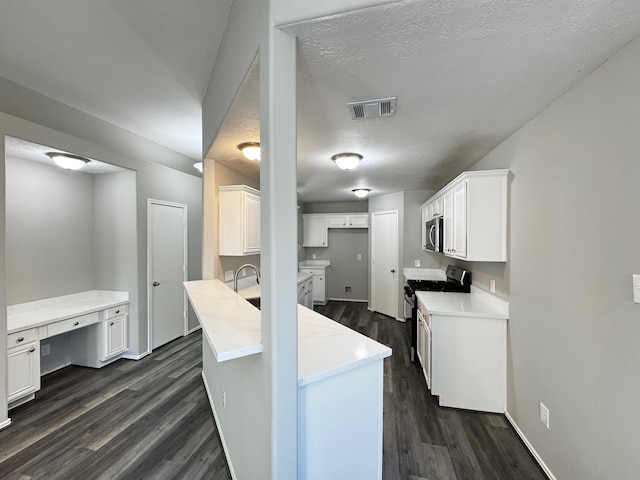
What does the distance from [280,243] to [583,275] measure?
169 centimetres

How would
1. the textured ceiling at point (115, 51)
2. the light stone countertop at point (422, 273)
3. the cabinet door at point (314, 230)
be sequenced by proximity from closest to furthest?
the textured ceiling at point (115, 51), the light stone countertop at point (422, 273), the cabinet door at point (314, 230)

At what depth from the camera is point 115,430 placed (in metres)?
2.26

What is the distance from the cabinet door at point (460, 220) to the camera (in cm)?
257

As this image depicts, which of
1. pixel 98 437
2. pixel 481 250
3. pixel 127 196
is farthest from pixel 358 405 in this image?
pixel 127 196

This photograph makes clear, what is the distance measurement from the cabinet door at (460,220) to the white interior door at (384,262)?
8.07 feet

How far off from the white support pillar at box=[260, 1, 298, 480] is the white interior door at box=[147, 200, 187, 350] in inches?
131

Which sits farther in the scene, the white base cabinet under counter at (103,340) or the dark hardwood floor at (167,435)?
the white base cabinet under counter at (103,340)

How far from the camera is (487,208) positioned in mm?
2467

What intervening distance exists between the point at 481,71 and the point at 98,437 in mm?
3673

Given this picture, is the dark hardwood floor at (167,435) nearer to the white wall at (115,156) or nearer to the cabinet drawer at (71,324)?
the white wall at (115,156)

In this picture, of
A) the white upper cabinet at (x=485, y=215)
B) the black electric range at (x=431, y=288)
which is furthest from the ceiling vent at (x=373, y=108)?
the black electric range at (x=431, y=288)

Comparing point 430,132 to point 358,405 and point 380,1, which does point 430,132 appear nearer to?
point 380,1

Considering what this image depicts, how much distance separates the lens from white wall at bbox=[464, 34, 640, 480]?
1.26m

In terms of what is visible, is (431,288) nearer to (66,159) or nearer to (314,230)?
(314,230)
